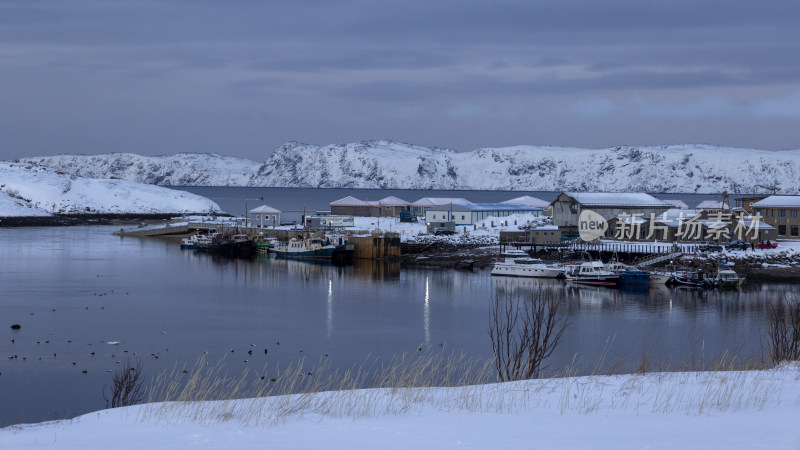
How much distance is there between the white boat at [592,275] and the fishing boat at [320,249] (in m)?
19.2

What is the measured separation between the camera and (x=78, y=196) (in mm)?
123750

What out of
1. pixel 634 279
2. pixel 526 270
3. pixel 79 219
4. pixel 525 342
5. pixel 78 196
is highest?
pixel 78 196

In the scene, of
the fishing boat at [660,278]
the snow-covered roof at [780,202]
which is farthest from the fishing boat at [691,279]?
the snow-covered roof at [780,202]

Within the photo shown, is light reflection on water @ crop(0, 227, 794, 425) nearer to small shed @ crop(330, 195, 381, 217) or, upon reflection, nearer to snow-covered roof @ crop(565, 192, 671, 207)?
snow-covered roof @ crop(565, 192, 671, 207)

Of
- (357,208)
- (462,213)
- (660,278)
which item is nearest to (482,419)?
(660,278)

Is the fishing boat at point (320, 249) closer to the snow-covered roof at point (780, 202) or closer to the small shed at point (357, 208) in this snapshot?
the small shed at point (357, 208)

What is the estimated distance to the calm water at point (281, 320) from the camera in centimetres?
2381

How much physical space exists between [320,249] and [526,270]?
17.7 meters

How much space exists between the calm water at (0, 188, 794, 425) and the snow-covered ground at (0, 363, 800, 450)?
308 inches

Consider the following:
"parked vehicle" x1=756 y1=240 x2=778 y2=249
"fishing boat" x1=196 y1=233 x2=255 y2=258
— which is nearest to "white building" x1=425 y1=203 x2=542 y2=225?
"fishing boat" x1=196 y1=233 x2=255 y2=258

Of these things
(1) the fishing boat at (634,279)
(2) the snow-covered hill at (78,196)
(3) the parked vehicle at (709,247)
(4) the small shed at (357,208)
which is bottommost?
(1) the fishing boat at (634,279)

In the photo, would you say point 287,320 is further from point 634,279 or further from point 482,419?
point 482,419

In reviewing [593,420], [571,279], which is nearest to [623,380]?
[593,420]

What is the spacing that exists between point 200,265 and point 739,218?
1445 inches
